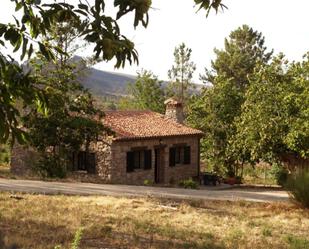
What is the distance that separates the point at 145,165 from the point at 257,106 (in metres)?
6.13

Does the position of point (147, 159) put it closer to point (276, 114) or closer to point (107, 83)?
point (276, 114)

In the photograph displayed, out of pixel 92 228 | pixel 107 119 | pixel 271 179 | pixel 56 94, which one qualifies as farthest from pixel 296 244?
pixel 271 179

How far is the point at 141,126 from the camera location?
26891mm

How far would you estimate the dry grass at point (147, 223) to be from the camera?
9914 mm

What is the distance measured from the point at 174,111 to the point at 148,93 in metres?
15.7

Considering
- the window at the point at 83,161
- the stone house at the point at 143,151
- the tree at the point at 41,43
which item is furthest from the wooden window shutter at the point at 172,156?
the tree at the point at 41,43

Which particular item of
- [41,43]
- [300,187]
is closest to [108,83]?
[300,187]

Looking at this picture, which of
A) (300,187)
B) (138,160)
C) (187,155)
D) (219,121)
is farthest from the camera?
(219,121)

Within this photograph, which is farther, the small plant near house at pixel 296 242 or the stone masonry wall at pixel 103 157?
the stone masonry wall at pixel 103 157

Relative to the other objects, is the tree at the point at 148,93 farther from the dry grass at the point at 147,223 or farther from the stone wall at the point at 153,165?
the dry grass at the point at 147,223

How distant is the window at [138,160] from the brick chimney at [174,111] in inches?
184

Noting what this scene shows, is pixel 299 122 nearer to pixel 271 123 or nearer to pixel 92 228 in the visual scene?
pixel 271 123

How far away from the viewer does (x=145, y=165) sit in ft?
83.9

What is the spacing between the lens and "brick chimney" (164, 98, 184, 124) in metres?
29.9
